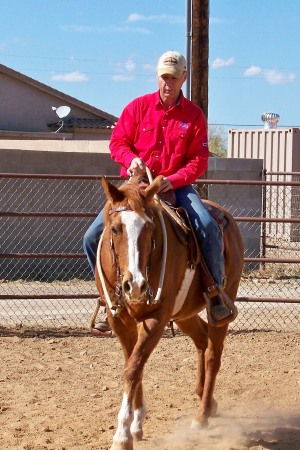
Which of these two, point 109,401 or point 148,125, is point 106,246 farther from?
point 109,401

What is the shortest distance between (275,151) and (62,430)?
46.9 feet

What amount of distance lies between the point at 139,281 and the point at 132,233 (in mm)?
333

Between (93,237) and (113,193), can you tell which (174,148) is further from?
(113,193)

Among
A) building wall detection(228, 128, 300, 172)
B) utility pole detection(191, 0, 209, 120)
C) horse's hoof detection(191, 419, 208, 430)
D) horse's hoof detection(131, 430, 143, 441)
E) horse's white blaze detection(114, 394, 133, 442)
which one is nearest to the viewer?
horse's white blaze detection(114, 394, 133, 442)

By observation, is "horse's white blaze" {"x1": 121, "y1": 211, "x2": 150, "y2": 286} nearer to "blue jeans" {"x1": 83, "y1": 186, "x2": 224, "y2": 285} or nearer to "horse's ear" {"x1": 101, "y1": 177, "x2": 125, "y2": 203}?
"horse's ear" {"x1": 101, "y1": 177, "x2": 125, "y2": 203}

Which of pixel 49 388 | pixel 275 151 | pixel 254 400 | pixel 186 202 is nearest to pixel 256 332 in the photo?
pixel 254 400

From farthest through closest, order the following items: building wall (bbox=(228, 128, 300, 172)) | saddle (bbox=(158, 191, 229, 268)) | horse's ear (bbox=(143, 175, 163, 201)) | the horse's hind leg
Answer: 1. building wall (bbox=(228, 128, 300, 172))
2. the horse's hind leg
3. saddle (bbox=(158, 191, 229, 268))
4. horse's ear (bbox=(143, 175, 163, 201))

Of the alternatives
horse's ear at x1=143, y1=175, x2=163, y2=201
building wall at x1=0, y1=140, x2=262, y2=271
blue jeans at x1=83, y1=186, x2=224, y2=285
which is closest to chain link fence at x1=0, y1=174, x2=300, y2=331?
building wall at x1=0, y1=140, x2=262, y2=271

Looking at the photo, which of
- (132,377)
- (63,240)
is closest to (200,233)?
(132,377)

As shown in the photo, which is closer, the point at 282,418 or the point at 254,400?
the point at 282,418

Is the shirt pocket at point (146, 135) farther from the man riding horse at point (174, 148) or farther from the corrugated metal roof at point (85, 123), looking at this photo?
the corrugated metal roof at point (85, 123)

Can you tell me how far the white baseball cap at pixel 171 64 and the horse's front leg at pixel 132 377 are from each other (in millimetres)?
1795

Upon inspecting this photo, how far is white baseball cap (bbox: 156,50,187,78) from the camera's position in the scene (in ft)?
19.0

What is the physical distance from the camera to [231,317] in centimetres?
616
